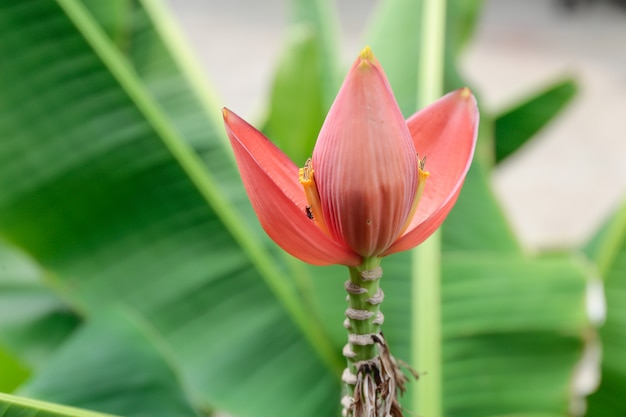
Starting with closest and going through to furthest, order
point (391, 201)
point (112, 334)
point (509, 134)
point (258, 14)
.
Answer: point (391, 201) < point (112, 334) < point (509, 134) < point (258, 14)

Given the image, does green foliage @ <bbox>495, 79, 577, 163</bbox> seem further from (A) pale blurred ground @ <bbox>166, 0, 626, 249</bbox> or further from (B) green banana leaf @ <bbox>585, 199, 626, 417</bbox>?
(A) pale blurred ground @ <bbox>166, 0, 626, 249</bbox>

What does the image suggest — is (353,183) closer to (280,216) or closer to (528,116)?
(280,216)

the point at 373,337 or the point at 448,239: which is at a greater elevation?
the point at 448,239

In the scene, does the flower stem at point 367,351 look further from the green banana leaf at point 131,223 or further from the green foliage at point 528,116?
the green foliage at point 528,116

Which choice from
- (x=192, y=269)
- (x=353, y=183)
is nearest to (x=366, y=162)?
(x=353, y=183)

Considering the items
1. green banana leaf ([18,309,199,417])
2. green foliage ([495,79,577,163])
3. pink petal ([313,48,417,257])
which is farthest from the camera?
green foliage ([495,79,577,163])

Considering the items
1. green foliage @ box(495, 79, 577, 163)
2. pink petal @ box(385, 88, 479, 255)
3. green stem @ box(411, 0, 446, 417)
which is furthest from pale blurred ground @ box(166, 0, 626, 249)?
pink petal @ box(385, 88, 479, 255)

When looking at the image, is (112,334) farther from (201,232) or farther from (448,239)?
(448,239)

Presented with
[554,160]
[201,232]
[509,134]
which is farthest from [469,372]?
[554,160]
